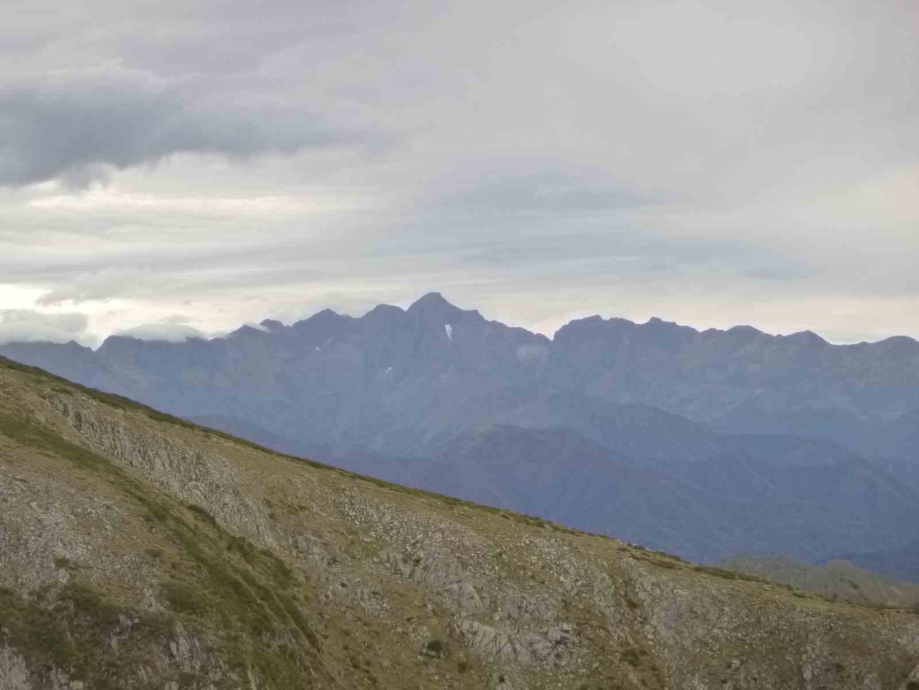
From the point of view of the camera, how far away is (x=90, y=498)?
6147cm

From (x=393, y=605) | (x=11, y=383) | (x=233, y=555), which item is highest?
(x=11, y=383)

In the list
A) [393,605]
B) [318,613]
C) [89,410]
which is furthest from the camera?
[89,410]

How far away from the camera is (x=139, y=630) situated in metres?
51.8

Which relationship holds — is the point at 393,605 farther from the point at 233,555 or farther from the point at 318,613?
the point at 233,555

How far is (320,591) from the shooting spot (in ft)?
245

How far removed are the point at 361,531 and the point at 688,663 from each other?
29.3 metres

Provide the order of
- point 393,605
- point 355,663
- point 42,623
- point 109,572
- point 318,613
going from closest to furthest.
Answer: point 42,623 → point 109,572 → point 355,663 → point 318,613 → point 393,605

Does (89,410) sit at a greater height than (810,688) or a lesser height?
greater

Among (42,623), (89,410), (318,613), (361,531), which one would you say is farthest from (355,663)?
(89,410)

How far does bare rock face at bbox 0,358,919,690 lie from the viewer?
52.7 meters

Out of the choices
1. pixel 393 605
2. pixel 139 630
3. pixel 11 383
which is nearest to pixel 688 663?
pixel 393 605

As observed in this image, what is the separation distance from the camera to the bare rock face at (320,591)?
2073 inches

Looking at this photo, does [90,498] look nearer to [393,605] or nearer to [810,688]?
[393,605]

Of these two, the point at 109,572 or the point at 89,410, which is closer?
the point at 109,572
